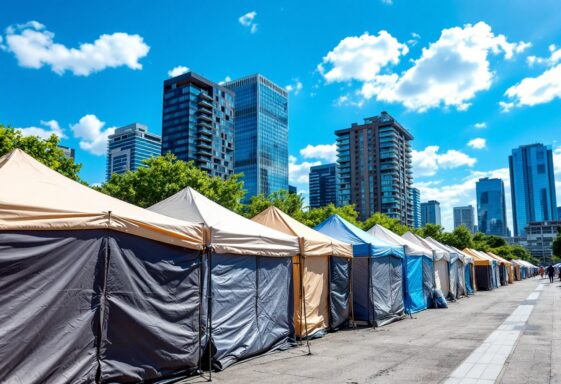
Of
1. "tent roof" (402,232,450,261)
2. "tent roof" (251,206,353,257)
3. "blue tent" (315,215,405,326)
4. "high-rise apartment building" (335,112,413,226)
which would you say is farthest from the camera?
"high-rise apartment building" (335,112,413,226)

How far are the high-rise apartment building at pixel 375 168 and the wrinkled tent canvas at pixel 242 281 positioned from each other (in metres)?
148

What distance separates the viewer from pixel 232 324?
8.16 m

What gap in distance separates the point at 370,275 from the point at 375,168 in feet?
493

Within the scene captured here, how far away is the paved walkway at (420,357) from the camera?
7.16 meters

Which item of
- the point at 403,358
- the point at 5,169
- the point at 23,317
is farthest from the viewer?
the point at 403,358

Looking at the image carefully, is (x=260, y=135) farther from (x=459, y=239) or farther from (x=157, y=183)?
(x=157, y=183)

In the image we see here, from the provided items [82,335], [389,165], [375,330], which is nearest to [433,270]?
[375,330]

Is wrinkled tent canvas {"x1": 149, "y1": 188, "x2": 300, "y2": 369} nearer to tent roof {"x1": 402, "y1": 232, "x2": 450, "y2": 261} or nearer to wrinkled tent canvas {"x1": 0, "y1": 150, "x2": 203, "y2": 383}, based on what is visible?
wrinkled tent canvas {"x1": 0, "y1": 150, "x2": 203, "y2": 383}

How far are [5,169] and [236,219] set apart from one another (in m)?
4.54

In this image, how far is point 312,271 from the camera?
11398 millimetres

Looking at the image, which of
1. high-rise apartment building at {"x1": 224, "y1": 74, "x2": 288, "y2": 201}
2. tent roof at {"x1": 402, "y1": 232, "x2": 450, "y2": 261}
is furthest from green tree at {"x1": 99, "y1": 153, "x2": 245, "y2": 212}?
high-rise apartment building at {"x1": 224, "y1": 74, "x2": 288, "y2": 201}

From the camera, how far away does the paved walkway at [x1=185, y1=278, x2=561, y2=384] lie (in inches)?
282

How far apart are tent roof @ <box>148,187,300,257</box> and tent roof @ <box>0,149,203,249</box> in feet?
1.95

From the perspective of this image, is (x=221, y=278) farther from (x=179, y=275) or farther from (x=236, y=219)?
(x=236, y=219)
